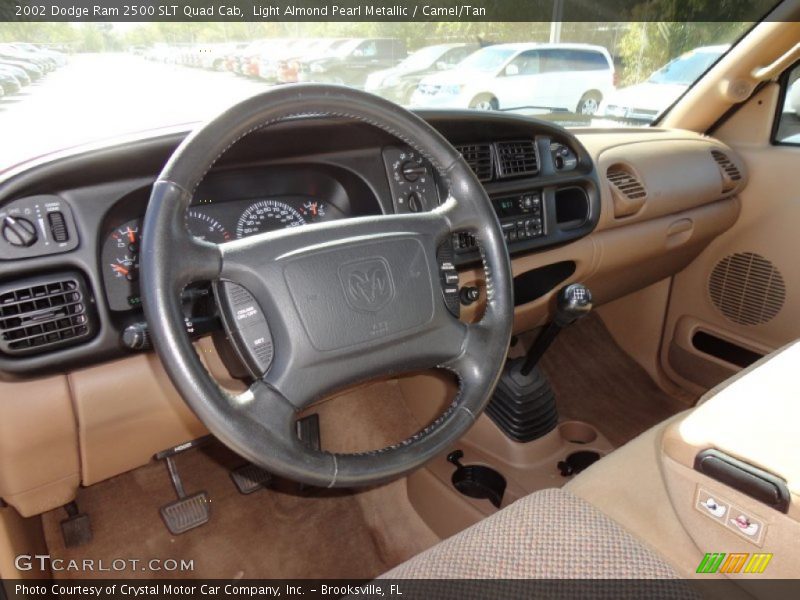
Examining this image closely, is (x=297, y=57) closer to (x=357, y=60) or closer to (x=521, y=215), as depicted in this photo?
(x=357, y=60)

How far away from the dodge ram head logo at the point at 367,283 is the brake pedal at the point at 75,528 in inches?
51.1

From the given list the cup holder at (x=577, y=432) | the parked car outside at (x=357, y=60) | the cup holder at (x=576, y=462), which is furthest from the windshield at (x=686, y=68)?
the cup holder at (x=576, y=462)

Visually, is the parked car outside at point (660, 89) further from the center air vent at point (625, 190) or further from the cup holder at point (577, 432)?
the cup holder at point (577, 432)

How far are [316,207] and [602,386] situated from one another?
1639 millimetres

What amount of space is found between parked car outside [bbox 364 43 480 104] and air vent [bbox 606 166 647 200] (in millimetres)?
633

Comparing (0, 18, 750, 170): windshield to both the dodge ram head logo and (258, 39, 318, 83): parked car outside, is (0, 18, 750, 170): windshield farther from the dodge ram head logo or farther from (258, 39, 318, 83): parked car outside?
the dodge ram head logo

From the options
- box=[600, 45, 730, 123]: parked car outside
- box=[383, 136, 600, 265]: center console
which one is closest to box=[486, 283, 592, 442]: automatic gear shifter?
box=[383, 136, 600, 265]: center console

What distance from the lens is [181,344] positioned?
2.86 feet

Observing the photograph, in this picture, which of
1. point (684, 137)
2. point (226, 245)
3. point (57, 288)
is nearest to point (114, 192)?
point (57, 288)

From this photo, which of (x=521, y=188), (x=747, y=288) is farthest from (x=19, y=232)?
(x=747, y=288)

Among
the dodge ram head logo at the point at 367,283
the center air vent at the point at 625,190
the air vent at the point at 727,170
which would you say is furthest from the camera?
the air vent at the point at 727,170

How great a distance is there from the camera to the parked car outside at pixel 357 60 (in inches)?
57.1

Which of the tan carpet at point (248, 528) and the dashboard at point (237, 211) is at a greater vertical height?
the dashboard at point (237, 211)

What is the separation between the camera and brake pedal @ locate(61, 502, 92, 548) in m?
1.78
